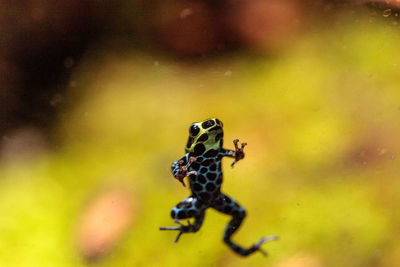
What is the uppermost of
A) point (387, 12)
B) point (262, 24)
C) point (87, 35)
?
point (87, 35)

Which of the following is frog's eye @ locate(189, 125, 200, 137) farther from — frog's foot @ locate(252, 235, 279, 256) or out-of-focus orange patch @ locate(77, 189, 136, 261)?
out-of-focus orange patch @ locate(77, 189, 136, 261)

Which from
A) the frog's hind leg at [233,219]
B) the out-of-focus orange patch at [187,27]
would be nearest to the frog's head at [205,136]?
the frog's hind leg at [233,219]

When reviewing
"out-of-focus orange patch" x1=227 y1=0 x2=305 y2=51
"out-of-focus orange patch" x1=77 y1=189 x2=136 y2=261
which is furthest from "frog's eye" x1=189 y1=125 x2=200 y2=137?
"out-of-focus orange patch" x1=227 y1=0 x2=305 y2=51

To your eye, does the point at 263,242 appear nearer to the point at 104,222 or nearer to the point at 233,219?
the point at 233,219

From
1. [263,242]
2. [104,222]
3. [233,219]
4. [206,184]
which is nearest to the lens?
[206,184]

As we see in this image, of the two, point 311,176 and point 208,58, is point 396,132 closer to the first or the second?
point 311,176

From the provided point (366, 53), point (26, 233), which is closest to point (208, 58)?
point (366, 53)

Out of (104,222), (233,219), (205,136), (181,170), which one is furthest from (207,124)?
(104,222)
